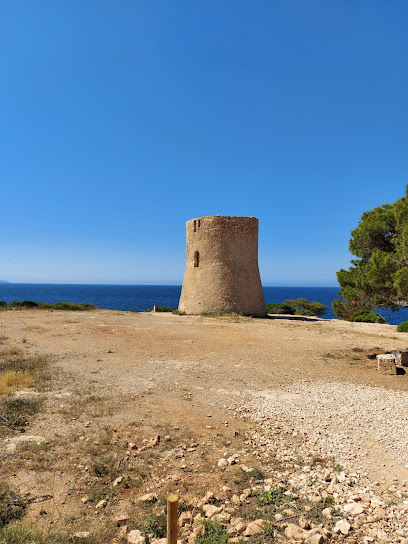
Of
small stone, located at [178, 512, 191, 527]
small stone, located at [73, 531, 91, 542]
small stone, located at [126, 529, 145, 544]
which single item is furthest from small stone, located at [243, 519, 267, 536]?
small stone, located at [73, 531, 91, 542]

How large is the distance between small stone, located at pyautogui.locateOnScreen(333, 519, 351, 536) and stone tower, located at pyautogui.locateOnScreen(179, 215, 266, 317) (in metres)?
19.6

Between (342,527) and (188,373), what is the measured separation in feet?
18.2

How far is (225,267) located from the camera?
23.0 metres

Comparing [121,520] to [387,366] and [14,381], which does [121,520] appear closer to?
[14,381]

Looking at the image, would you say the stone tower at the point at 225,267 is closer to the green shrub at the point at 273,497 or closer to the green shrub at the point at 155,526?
the green shrub at the point at 273,497

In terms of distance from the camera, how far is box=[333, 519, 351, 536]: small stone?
3.01 m

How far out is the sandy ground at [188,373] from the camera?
207 inches

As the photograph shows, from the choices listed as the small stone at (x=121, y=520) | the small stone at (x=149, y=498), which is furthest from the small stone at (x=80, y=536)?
A: the small stone at (x=149, y=498)

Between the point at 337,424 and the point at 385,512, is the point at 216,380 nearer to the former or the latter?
the point at 337,424

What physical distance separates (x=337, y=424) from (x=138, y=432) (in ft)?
10.4

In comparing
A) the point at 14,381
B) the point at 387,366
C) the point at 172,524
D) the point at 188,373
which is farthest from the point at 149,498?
the point at 387,366

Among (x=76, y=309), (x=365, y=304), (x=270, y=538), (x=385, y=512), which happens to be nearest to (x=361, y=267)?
(x=365, y=304)

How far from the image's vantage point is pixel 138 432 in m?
5.04

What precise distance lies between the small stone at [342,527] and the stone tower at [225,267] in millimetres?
19648
